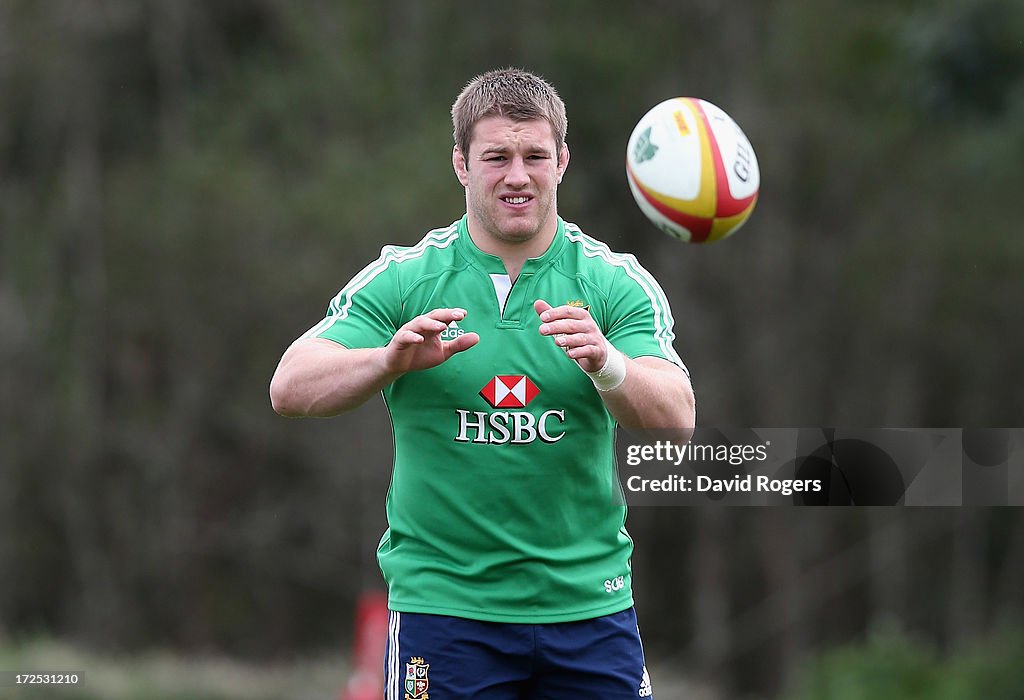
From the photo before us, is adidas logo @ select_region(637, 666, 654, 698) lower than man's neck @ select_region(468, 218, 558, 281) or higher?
lower

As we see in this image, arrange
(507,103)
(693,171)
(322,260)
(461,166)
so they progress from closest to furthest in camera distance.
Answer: (507,103) < (461,166) < (693,171) < (322,260)

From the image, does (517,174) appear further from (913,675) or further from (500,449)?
(913,675)

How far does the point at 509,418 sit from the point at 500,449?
0.32 ft

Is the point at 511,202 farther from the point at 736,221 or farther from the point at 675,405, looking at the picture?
the point at 736,221

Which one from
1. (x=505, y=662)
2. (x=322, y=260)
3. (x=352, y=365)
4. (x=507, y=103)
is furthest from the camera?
(x=322, y=260)

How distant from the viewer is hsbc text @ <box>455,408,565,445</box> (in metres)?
4.53

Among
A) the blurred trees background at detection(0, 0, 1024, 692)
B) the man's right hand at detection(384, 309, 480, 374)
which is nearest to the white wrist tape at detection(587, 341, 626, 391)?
the man's right hand at detection(384, 309, 480, 374)

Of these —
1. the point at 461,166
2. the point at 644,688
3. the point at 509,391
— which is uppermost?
the point at 461,166

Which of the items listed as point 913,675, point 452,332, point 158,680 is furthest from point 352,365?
point 913,675

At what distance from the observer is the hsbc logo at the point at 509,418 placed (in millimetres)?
4527

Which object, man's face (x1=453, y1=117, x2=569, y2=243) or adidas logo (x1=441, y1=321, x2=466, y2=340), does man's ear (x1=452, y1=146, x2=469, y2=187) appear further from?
adidas logo (x1=441, y1=321, x2=466, y2=340)

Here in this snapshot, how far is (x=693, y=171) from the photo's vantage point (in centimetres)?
613

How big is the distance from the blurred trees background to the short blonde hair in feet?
64.0

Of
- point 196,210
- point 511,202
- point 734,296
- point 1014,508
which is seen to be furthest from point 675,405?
point 1014,508
